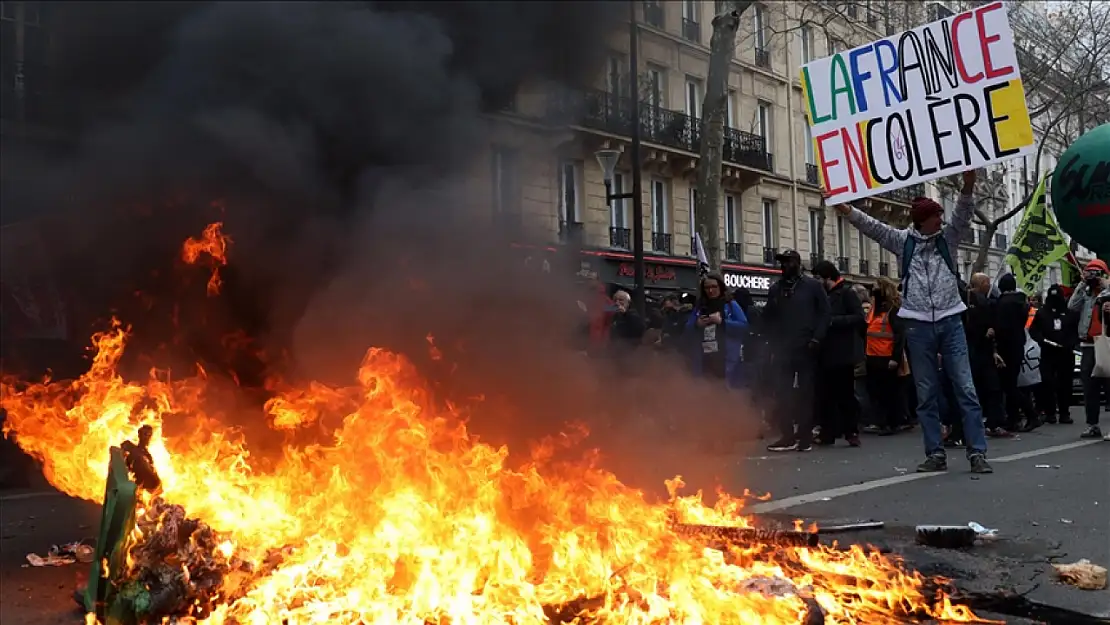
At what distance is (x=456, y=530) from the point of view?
3342 millimetres

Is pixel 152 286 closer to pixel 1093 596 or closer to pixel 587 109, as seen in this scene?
pixel 587 109

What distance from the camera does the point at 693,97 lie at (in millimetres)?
10438

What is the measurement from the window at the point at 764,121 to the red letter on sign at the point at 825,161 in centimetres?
1216

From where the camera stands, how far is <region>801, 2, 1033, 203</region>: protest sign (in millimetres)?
6516

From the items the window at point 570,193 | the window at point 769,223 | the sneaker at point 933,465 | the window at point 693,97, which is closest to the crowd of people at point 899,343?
the sneaker at point 933,465

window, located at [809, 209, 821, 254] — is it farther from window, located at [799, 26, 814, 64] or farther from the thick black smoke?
the thick black smoke

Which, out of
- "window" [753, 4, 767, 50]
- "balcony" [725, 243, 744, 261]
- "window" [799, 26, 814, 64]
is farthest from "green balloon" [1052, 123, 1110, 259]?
"balcony" [725, 243, 744, 261]

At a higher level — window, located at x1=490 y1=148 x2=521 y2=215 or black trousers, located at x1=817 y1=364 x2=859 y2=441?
window, located at x1=490 y1=148 x2=521 y2=215

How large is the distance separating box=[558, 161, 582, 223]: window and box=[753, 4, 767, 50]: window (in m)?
12.9

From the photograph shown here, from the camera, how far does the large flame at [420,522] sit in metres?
3.04

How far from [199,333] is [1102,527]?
4.10 meters

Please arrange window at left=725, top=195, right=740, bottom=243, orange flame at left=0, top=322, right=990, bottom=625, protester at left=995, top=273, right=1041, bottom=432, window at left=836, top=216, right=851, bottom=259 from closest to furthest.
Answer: orange flame at left=0, top=322, right=990, bottom=625 < protester at left=995, top=273, right=1041, bottom=432 < window at left=725, top=195, right=740, bottom=243 < window at left=836, top=216, right=851, bottom=259

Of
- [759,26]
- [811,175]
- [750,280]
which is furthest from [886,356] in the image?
[811,175]

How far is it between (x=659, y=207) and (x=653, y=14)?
11.2m
